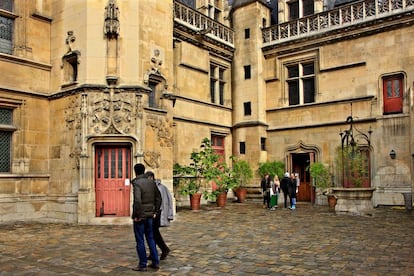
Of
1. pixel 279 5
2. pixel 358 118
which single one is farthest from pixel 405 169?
pixel 279 5

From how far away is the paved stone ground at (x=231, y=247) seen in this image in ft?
21.0

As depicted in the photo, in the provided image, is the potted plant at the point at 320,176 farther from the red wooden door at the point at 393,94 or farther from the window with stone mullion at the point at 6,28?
the window with stone mullion at the point at 6,28

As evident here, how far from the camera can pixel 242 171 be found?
741 inches

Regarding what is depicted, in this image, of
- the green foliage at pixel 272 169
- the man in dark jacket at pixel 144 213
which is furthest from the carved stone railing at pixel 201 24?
the man in dark jacket at pixel 144 213

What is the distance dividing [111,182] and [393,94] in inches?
479

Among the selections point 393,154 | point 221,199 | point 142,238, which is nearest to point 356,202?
point 393,154

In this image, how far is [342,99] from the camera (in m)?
18.3

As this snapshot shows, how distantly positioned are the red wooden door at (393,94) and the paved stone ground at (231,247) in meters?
6.01

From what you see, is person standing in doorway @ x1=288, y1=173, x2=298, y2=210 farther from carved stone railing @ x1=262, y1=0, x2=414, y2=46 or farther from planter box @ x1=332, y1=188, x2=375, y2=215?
carved stone railing @ x1=262, y1=0, x2=414, y2=46

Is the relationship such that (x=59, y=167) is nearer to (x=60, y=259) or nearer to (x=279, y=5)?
(x=60, y=259)

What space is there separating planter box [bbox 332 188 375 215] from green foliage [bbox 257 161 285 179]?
484 cm

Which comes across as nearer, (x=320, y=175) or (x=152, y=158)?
(x=152, y=158)

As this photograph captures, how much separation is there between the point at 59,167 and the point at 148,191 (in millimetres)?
7520

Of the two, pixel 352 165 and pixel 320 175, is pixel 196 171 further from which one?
pixel 352 165
